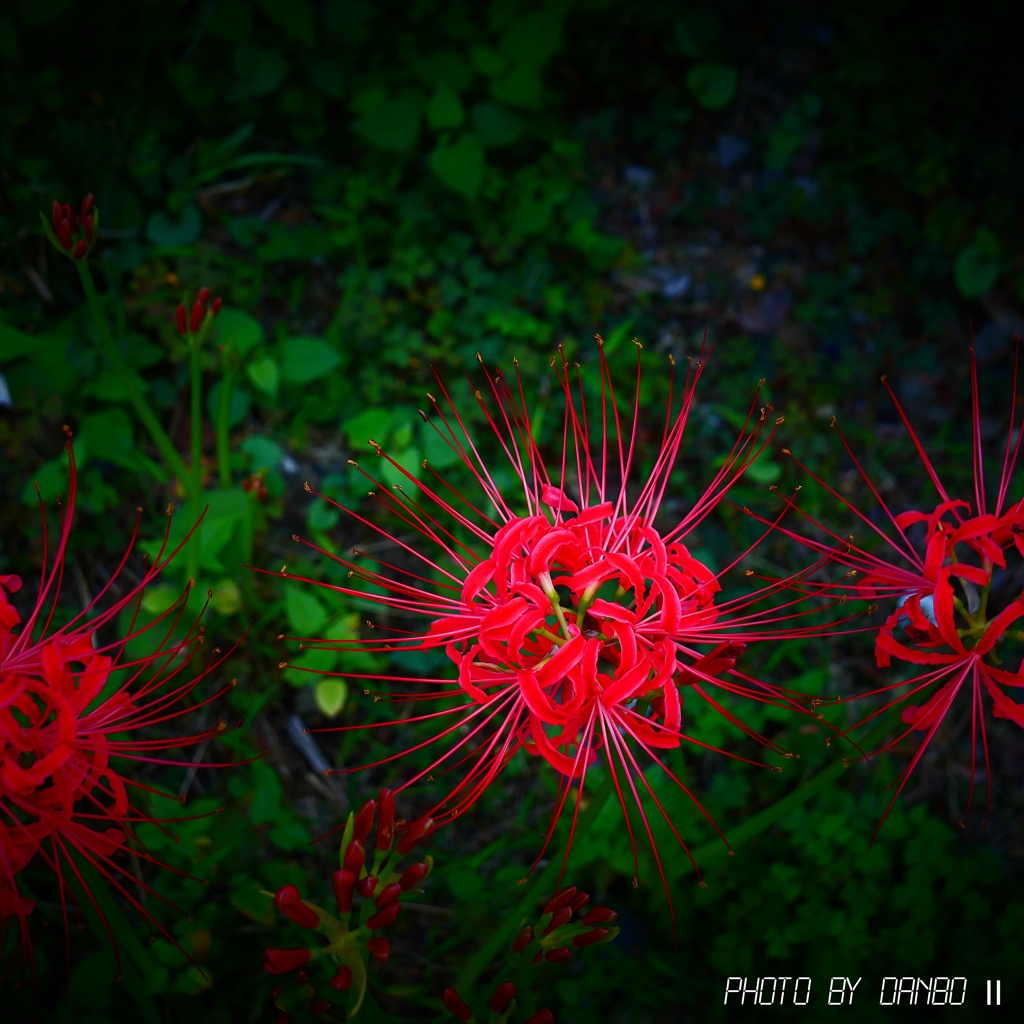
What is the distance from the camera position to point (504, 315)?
2.63 meters

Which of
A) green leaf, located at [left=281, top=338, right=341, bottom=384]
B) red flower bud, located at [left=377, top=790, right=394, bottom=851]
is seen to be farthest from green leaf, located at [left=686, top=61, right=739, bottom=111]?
red flower bud, located at [left=377, top=790, right=394, bottom=851]

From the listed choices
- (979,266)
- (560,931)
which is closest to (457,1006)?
(560,931)

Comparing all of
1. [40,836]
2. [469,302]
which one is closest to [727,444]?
[469,302]

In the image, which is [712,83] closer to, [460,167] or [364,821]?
A: [460,167]

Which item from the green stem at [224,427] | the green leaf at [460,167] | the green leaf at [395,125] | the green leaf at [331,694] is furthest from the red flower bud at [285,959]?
the green leaf at [395,125]

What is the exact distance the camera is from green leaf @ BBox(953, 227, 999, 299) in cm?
270

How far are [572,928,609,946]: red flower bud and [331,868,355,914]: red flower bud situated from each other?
Answer: 45 cm

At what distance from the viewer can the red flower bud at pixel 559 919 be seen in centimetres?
139

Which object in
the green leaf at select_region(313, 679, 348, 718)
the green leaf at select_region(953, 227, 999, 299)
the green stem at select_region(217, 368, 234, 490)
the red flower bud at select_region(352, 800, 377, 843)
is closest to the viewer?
the red flower bud at select_region(352, 800, 377, 843)

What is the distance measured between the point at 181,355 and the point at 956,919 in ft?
9.58

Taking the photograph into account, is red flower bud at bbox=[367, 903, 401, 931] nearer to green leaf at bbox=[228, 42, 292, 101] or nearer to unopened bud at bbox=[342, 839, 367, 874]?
unopened bud at bbox=[342, 839, 367, 874]

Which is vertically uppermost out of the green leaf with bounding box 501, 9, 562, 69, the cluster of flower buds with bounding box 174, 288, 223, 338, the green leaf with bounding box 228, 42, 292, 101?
the green leaf with bounding box 501, 9, 562, 69

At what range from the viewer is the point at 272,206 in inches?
110

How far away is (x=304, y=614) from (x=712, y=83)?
7.77 ft
